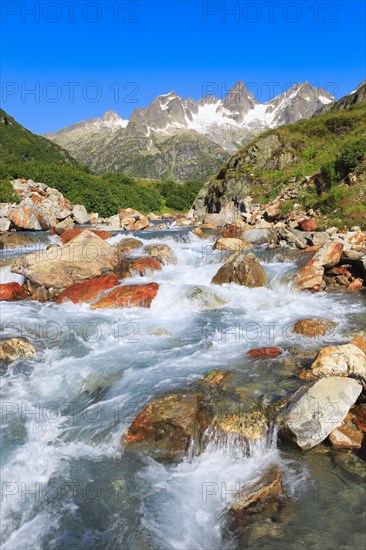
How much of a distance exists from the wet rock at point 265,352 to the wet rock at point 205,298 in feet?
16.2

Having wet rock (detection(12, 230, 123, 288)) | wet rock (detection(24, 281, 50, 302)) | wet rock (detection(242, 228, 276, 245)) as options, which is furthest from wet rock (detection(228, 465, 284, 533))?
wet rock (detection(242, 228, 276, 245))

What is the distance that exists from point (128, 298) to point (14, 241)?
522 inches

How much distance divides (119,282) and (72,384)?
7.69m

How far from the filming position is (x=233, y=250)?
21.7m

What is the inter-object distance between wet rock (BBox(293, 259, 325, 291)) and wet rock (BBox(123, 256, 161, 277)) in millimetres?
6855

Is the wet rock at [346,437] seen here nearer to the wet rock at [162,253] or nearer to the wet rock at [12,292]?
the wet rock at [12,292]

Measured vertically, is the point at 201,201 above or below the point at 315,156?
below

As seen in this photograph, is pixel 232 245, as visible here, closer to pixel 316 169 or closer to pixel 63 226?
pixel 316 169

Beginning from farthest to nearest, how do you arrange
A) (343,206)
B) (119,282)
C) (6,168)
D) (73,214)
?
(6,168)
(73,214)
(343,206)
(119,282)

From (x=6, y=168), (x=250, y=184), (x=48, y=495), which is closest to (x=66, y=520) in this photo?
(x=48, y=495)

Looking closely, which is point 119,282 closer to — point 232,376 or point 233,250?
point 233,250

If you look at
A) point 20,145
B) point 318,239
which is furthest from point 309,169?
point 20,145

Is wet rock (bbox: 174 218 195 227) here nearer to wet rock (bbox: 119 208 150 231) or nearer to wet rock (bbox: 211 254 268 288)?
wet rock (bbox: 119 208 150 231)

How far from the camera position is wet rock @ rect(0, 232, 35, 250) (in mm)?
24641
